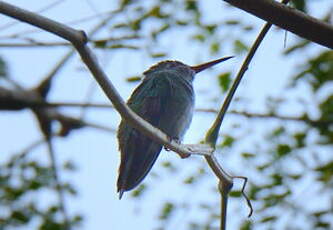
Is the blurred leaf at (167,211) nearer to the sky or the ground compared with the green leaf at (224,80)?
nearer to the ground

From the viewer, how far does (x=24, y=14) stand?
2.09m

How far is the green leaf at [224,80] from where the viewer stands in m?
5.49

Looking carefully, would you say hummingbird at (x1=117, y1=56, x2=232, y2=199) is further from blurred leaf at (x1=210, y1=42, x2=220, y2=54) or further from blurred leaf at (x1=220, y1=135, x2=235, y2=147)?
blurred leaf at (x1=210, y1=42, x2=220, y2=54)

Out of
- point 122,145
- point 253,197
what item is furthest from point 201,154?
point 253,197

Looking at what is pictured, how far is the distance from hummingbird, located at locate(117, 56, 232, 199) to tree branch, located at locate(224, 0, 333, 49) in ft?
5.57

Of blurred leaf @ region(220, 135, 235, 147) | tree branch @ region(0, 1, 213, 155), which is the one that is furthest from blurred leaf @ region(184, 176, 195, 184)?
tree branch @ region(0, 1, 213, 155)

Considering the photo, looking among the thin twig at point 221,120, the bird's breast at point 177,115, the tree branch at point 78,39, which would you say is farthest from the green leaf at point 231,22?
the tree branch at point 78,39

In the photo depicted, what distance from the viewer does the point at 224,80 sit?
550cm

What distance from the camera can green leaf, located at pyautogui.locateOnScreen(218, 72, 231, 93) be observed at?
216 inches

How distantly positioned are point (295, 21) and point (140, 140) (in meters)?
2.05

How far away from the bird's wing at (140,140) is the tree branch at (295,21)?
1.74 m

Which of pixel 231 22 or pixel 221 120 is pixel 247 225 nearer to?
pixel 231 22

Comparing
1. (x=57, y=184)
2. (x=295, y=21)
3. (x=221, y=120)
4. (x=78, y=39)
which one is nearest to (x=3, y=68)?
(x=57, y=184)

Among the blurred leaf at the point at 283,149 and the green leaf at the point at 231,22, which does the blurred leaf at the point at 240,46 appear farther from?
the blurred leaf at the point at 283,149
